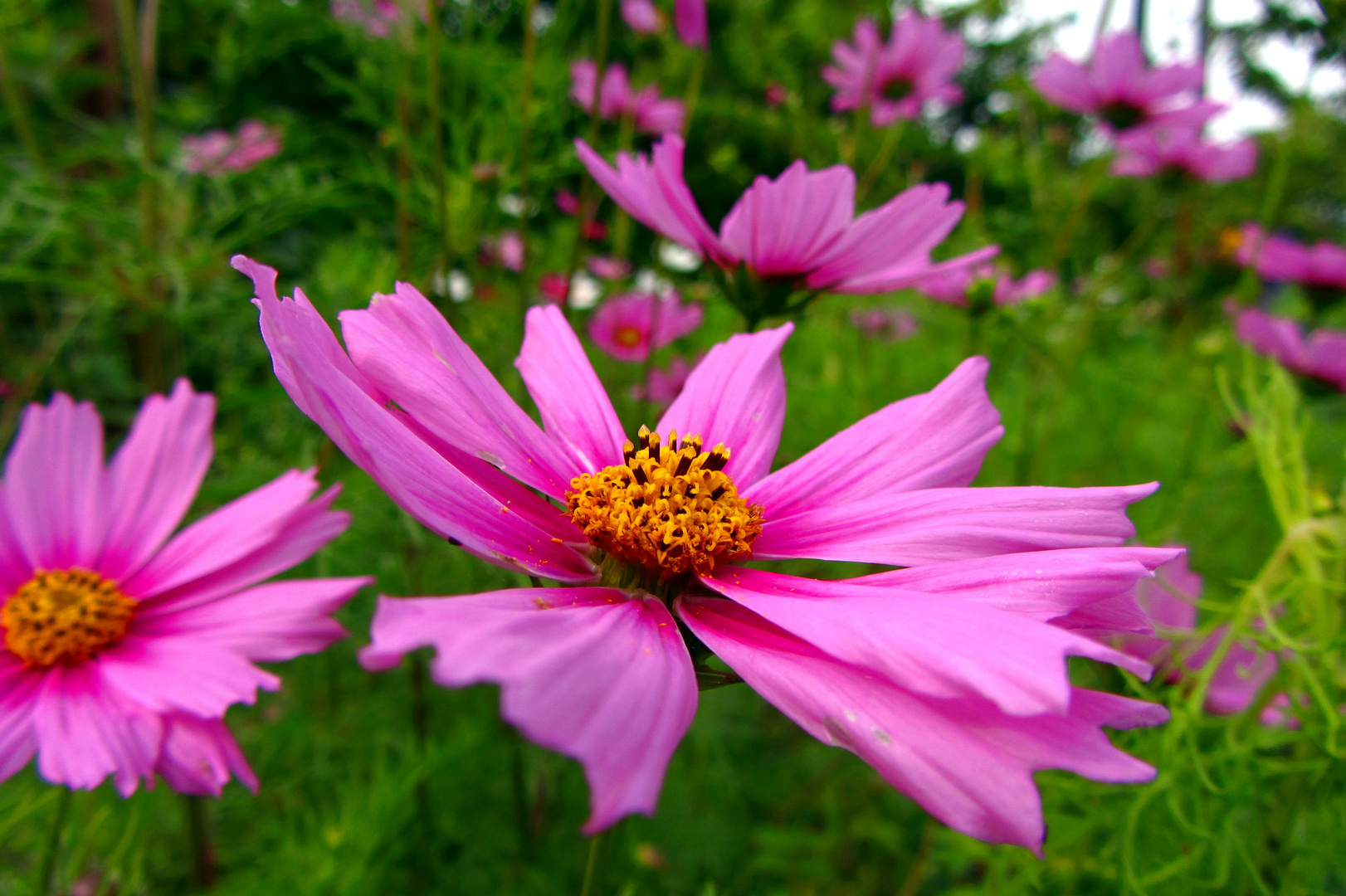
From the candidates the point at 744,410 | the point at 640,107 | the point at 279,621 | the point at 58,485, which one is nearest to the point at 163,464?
the point at 58,485

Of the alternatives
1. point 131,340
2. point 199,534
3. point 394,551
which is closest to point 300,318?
point 199,534

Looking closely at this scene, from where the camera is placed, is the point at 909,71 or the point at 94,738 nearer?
the point at 94,738

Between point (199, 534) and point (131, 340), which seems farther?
point (131, 340)

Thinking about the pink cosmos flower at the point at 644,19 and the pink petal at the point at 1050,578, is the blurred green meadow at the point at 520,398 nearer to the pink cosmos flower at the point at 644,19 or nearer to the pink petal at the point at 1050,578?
the pink cosmos flower at the point at 644,19

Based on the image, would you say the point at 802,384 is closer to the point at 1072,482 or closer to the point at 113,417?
the point at 1072,482

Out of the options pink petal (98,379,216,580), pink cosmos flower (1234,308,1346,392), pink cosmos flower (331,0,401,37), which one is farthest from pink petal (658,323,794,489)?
pink cosmos flower (1234,308,1346,392)

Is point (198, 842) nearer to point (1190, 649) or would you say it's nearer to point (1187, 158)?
point (1190, 649)
